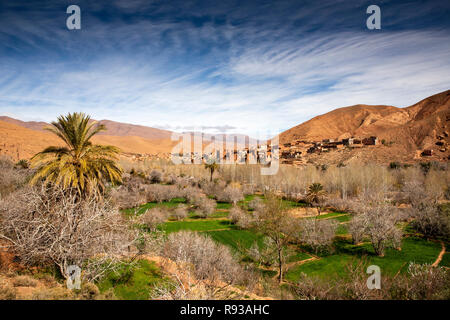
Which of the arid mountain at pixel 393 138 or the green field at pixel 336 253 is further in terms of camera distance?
the arid mountain at pixel 393 138

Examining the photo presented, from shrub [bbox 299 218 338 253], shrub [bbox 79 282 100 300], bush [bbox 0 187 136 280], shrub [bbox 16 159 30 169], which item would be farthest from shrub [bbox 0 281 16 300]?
shrub [bbox 16 159 30 169]

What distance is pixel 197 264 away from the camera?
37.7 feet

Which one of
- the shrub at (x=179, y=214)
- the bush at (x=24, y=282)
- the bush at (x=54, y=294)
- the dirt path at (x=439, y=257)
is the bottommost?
the dirt path at (x=439, y=257)

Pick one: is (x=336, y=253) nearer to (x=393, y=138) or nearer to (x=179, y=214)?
(x=179, y=214)

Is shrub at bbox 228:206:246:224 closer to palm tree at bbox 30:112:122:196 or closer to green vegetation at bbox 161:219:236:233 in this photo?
green vegetation at bbox 161:219:236:233

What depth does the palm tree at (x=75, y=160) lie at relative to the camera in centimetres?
843

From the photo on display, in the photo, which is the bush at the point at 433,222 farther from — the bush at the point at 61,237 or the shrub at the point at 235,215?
the bush at the point at 61,237

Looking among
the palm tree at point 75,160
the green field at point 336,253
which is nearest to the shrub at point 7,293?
the palm tree at point 75,160

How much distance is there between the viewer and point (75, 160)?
29.2 ft

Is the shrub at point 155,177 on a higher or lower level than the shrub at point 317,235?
higher

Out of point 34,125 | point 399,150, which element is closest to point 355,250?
point 399,150

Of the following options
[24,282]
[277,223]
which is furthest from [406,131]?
[24,282]

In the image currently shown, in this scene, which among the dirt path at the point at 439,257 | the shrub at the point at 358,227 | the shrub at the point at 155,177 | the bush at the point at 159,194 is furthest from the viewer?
the shrub at the point at 155,177

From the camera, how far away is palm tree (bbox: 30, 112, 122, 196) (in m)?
8.43
